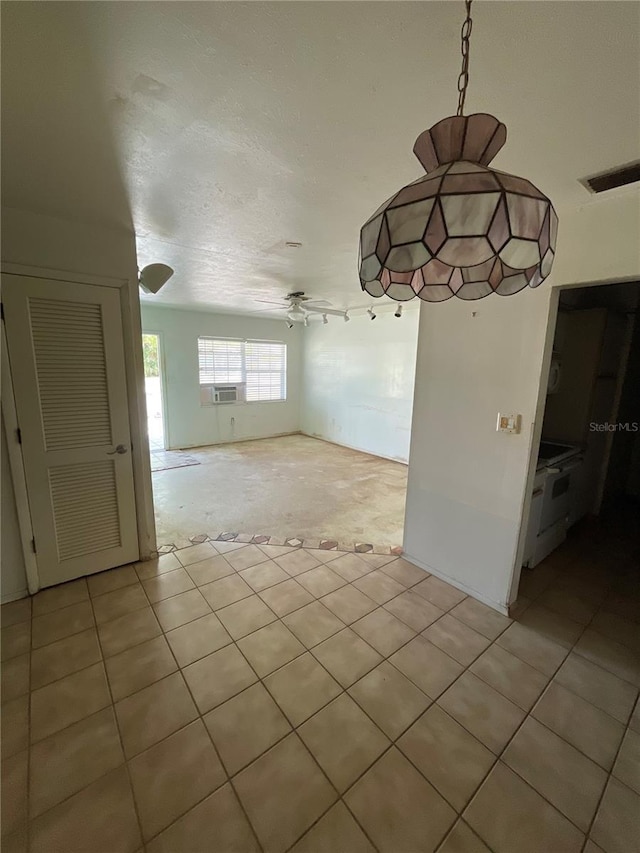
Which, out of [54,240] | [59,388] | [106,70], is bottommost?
[59,388]

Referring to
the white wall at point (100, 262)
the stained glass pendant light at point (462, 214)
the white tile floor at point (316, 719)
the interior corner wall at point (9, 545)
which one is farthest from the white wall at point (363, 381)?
the interior corner wall at point (9, 545)

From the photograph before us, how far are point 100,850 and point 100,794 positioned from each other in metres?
0.18

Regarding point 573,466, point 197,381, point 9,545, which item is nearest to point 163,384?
point 197,381

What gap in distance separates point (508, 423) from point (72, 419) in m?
2.89

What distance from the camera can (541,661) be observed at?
1877 millimetres

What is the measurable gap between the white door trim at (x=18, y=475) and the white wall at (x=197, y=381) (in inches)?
150

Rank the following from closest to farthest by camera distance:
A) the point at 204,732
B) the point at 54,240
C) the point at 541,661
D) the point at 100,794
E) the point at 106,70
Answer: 1. the point at 106,70
2. the point at 100,794
3. the point at 204,732
4. the point at 541,661
5. the point at 54,240

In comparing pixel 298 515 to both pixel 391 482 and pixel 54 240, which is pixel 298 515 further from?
pixel 54 240

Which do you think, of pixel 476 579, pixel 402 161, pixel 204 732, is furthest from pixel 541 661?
pixel 402 161

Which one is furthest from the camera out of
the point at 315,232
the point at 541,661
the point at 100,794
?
the point at 315,232

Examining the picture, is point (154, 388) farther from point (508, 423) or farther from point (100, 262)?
point (508, 423)

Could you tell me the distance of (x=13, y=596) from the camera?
7.36ft

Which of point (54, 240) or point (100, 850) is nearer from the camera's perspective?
point (100, 850)

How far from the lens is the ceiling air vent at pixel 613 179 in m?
1.46
